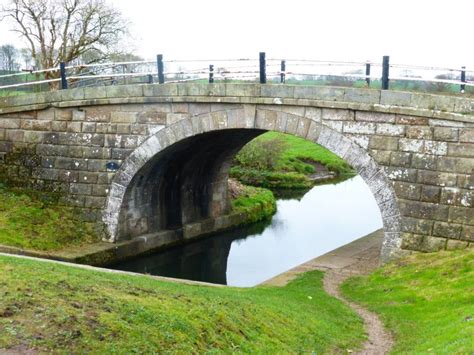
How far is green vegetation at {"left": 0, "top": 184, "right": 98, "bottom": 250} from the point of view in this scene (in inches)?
718

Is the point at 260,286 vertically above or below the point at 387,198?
below

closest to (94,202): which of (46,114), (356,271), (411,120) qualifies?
(46,114)

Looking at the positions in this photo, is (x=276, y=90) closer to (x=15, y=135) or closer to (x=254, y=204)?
(x=15, y=135)

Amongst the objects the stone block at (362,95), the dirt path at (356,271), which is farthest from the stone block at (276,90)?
the dirt path at (356,271)

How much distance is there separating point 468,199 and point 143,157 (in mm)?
9469

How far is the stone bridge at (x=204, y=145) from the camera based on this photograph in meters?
15.6

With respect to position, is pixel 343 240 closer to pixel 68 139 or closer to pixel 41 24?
pixel 68 139

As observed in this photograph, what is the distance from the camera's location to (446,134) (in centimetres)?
1543

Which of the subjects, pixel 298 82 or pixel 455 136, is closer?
pixel 455 136

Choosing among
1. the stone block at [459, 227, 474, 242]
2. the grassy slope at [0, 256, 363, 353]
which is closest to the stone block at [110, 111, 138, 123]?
the grassy slope at [0, 256, 363, 353]

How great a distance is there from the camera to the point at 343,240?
26453mm

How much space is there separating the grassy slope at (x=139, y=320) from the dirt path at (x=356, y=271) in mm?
345

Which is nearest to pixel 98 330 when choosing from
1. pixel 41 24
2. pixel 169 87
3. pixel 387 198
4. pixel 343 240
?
pixel 387 198

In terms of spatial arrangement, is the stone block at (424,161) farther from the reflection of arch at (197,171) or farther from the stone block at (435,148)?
the reflection of arch at (197,171)
